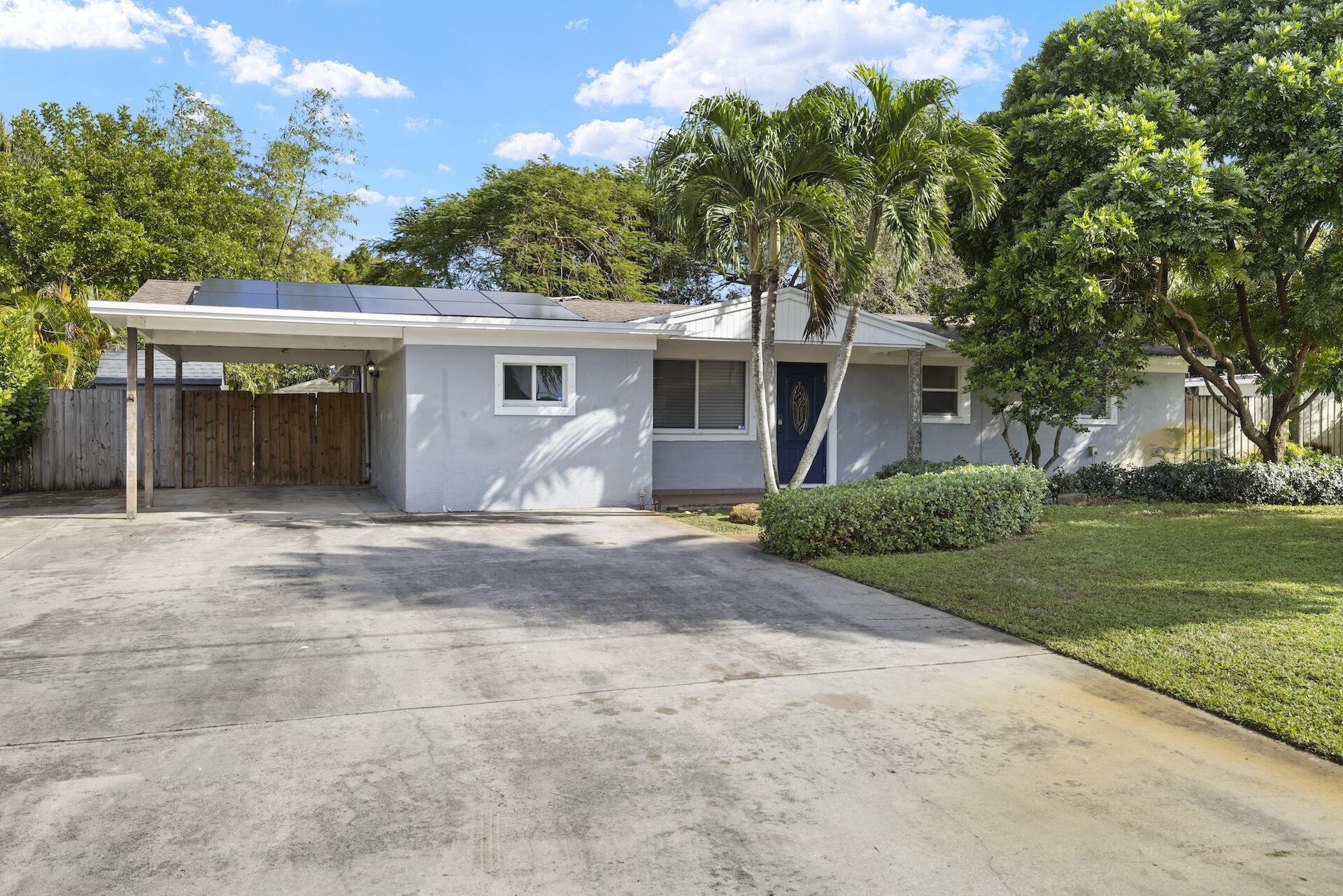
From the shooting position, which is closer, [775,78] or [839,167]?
[839,167]

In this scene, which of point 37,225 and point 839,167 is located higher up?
point 37,225

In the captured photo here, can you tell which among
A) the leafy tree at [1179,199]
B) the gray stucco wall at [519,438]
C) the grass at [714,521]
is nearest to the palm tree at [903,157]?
the leafy tree at [1179,199]

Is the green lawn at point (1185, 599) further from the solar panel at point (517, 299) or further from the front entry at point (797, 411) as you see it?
the solar panel at point (517, 299)

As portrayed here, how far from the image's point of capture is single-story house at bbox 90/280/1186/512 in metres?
11.8

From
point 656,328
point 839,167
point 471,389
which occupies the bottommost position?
point 471,389

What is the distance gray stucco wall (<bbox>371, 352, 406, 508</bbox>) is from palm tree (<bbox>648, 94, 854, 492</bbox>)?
448 cm

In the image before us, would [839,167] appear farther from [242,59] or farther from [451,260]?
[242,59]

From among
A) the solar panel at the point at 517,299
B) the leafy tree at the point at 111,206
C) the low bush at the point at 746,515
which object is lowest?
the low bush at the point at 746,515

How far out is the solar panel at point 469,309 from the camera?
1191 cm

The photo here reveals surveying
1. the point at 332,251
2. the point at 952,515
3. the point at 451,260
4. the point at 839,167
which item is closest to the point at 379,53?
Answer: the point at 451,260

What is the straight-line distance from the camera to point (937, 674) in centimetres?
495

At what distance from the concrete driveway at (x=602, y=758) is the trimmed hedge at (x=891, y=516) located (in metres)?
1.67

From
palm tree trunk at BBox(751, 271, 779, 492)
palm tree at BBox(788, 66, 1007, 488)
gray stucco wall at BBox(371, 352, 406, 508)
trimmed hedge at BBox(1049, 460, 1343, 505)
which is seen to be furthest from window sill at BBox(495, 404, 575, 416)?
trimmed hedge at BBox(1049, 460, 1343, 505)

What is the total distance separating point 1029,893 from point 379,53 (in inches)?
1060
